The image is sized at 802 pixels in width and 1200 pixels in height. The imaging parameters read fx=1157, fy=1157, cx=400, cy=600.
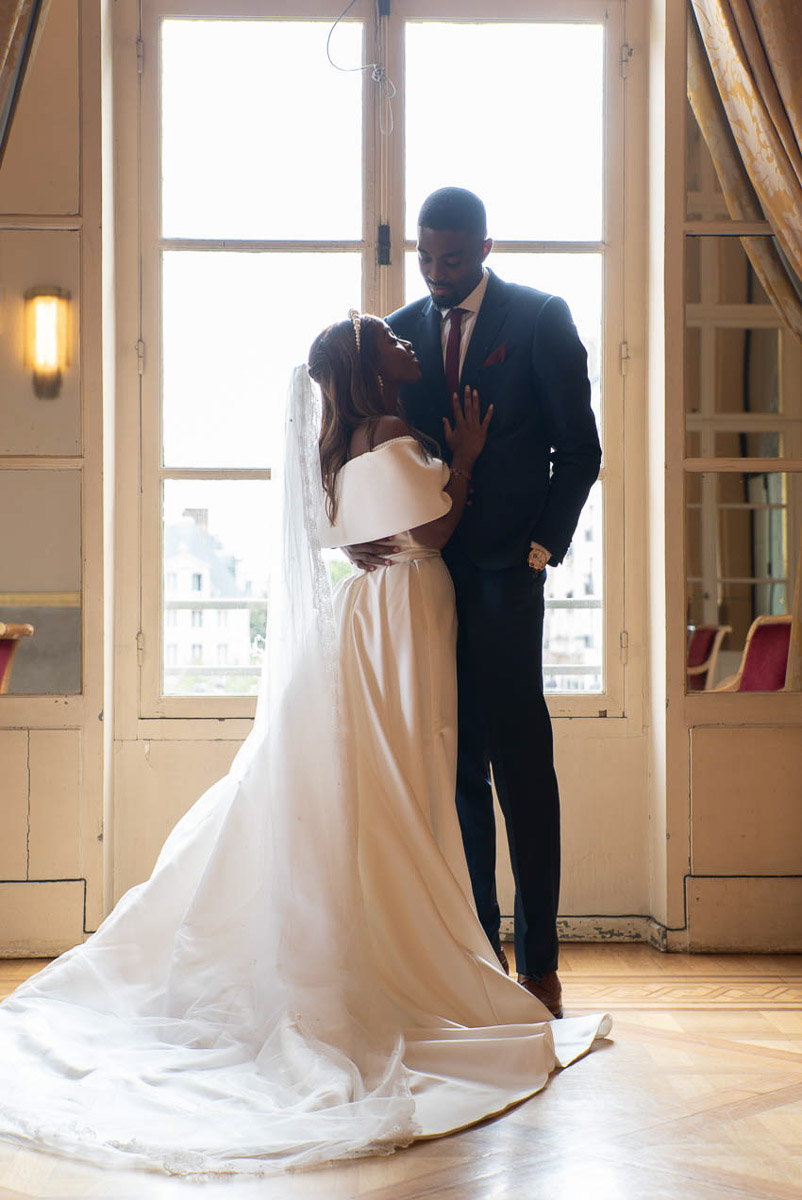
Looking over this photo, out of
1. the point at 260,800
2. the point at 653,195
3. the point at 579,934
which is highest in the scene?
the point at 653,195

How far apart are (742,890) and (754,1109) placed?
1259mm

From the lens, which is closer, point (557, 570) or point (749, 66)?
point (749, 66)

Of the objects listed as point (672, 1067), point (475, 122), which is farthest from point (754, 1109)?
point (475, 122)

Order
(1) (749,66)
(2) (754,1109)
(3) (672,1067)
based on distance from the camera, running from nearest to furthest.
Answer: (2) (754,1109)
(3) (672,1067)
(1) (749,66)

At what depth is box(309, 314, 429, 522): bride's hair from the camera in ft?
8.00

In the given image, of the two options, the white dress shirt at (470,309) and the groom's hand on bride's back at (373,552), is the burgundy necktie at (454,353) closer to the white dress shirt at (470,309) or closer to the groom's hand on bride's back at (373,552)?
the white dress shirt at (470,309)

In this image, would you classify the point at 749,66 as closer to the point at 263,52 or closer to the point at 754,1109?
the point at 263,52

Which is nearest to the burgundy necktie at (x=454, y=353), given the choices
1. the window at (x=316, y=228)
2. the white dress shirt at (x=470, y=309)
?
the white dress shirt at (x=470, y=309)

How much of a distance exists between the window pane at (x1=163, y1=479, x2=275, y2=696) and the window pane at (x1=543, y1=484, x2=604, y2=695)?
0.86 meters

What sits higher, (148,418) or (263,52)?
(263,52)

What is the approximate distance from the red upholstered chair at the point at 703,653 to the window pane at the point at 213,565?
1.23 metres

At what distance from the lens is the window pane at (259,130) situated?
339cm

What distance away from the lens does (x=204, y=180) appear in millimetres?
3396

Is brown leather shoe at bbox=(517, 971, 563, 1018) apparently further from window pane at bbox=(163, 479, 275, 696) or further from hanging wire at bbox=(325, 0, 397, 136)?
hanging wire at bbox=(325, 0, 397, 136)
